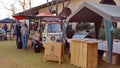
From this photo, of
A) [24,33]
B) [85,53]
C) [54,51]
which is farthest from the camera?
[24,33]

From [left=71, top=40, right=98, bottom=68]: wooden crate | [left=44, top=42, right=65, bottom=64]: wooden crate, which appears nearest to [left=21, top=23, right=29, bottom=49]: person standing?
[left=44, top=42, right=65, bottom=64]: wooden crate

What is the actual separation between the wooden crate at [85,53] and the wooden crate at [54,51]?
2.70 ft

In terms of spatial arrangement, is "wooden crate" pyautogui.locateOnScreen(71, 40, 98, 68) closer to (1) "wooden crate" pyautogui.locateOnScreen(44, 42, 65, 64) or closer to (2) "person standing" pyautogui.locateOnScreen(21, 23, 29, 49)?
(1) "wooden crate" pyautogui.locateOnScreen(44, 42, 65, 64)

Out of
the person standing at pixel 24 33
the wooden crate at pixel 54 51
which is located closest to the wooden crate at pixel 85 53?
the wooden crate at pixel 54 51

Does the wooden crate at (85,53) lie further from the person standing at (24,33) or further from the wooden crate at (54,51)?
the person standing at (24,33)

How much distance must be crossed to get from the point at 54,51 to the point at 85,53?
1.88 meters

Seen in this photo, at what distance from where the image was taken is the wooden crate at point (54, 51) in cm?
1055

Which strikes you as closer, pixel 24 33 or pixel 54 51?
pixel 54 51

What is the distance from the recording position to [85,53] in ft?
30.5

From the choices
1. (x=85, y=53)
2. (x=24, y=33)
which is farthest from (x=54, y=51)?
(x=24, y=33)

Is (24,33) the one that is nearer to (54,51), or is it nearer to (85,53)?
(54,51)

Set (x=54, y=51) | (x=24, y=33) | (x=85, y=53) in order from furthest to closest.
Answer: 1. (x=24, y=33)
2. (x=54, y=51)
3. (x=85, y=53)

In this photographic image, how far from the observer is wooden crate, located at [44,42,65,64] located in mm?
10547

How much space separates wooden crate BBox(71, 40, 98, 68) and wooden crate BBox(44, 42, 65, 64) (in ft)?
2.70
